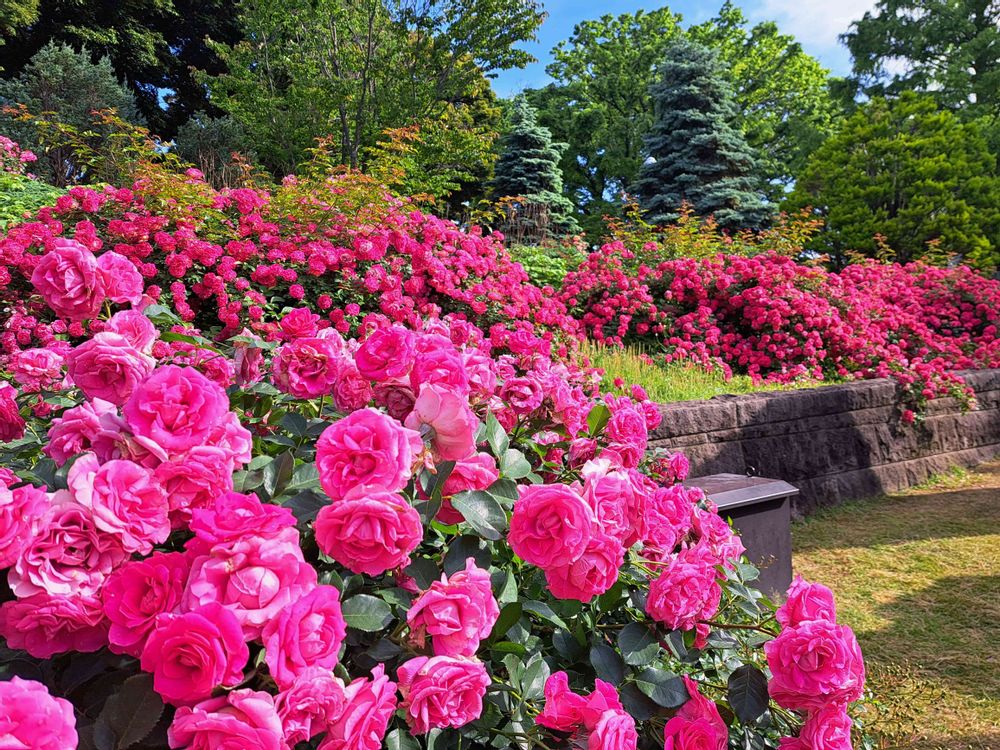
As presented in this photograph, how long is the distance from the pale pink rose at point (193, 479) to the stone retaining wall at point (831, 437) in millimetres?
3650

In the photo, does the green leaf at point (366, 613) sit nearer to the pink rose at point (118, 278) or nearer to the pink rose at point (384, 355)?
the pink rose at point (384, 355)

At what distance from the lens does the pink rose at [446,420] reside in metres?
1.03

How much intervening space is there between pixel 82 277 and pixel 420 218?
4230mm

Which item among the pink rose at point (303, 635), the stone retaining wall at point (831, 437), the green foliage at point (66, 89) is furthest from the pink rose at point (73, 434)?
the green foliage at point (66, 89)

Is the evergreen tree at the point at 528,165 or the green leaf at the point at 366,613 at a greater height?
the evergreen tree at the point at 528,165

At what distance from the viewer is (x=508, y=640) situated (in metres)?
1.06

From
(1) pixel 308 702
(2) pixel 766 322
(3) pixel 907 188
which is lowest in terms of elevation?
(1) pixel 308 702

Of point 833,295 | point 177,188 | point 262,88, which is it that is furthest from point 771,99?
point 177,188

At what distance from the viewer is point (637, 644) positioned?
111 cm

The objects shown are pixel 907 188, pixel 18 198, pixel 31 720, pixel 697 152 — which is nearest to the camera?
pixel 31 720

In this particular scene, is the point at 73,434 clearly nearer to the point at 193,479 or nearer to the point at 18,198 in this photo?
the point at 193,479

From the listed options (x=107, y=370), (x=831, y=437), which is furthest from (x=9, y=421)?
(x=831, y=437)

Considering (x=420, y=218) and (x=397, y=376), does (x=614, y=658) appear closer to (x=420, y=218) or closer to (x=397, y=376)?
(x=397, y=376)

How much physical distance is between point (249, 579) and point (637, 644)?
67cm
